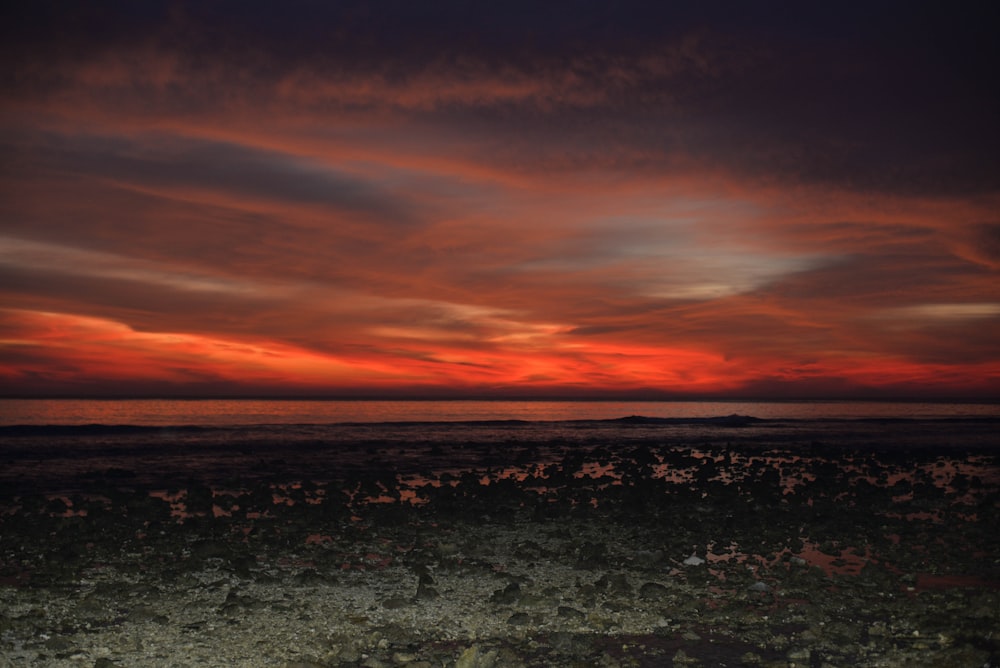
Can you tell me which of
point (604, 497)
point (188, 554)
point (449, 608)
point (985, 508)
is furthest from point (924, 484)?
point (188, 554)

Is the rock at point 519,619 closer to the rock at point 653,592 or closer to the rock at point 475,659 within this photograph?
the rock at point 475,659

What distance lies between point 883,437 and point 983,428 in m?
17.8

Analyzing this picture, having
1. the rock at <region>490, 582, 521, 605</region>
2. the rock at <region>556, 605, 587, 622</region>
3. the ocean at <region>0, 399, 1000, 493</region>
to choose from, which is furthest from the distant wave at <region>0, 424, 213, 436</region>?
the rock at <region>556, 605, 587, 622</region>

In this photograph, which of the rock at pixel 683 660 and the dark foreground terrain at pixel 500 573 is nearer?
the rock at pixel 683 660

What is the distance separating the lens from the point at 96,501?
19625mm

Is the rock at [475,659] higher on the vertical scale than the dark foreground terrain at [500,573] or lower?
higher

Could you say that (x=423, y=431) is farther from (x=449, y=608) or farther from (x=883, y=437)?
(x=449, y=608)

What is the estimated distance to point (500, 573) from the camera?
1170 cm

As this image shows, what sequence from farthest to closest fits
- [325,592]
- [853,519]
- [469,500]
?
[469,500]
[853,519]
[325,592]

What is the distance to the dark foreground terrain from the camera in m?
8.41

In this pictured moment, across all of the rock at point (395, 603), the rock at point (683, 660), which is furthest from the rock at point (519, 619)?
the rock at point (683, 660)

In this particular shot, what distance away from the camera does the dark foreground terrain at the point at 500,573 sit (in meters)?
8.41

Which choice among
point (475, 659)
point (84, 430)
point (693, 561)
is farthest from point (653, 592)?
point (84, 430)

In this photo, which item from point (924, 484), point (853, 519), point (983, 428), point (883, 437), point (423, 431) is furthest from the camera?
point (983, 428)
